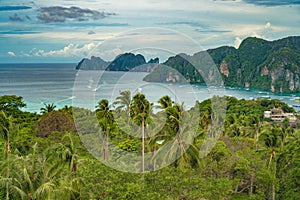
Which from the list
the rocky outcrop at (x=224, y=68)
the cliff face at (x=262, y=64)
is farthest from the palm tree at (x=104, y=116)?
the rocky outcrop at (x=224, y=68)

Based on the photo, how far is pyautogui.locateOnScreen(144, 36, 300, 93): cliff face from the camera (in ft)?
459

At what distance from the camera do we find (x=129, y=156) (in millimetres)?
17578

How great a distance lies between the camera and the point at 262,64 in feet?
497

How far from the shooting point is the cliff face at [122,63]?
42.2 ft

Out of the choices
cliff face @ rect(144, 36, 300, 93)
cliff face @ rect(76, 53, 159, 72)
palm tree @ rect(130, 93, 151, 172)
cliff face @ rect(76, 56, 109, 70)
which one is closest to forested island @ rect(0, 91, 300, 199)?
palm tree @ rect(130, 93, 151, 172)

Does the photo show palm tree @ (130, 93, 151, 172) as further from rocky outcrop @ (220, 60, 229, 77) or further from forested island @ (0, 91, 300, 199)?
rocky outcrop @ (220, 60, 229, 77)

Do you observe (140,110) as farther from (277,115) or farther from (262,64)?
(262,64)

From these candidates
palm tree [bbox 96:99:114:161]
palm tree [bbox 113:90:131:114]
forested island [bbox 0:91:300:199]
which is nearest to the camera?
forested island [bbox 0:91:300:199]

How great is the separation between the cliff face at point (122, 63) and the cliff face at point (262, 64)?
126m

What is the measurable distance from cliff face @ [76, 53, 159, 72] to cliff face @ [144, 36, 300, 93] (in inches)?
4967

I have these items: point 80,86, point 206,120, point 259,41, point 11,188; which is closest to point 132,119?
point 80,86

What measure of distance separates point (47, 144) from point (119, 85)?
13152 millimetres

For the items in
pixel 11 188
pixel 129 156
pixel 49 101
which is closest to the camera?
pixel 11 188

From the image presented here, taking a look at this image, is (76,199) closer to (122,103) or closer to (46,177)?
(46,177)
